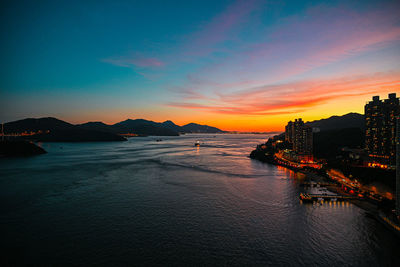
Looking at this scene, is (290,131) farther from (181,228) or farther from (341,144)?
(181,228)

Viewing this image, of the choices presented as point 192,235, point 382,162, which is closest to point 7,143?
point 192,235

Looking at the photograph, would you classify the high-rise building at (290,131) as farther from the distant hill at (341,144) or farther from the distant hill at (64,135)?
the distant hill at (64,135)

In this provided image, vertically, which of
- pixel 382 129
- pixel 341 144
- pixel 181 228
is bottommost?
pixel 181 228

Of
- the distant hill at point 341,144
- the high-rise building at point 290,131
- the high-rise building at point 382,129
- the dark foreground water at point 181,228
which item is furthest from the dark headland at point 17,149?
the high-rise building at point 290,131

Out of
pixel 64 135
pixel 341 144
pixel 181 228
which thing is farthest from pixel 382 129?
pixel 64 135

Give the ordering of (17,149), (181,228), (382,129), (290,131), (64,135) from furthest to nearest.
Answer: (64,135), (290,131), (17,149), (382,129), (181,228)

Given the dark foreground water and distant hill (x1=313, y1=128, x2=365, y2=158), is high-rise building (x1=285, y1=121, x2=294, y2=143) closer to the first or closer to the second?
distant hill (x1=313, y1=128, x2=365, y2=158)

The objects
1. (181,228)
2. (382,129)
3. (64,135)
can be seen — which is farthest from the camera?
(64,135)

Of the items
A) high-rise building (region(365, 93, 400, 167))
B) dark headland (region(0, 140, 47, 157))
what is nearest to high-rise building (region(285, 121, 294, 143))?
high-rise building (region(365, 93, 400, 167))

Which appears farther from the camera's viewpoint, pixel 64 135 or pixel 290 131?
pixel 64 135
